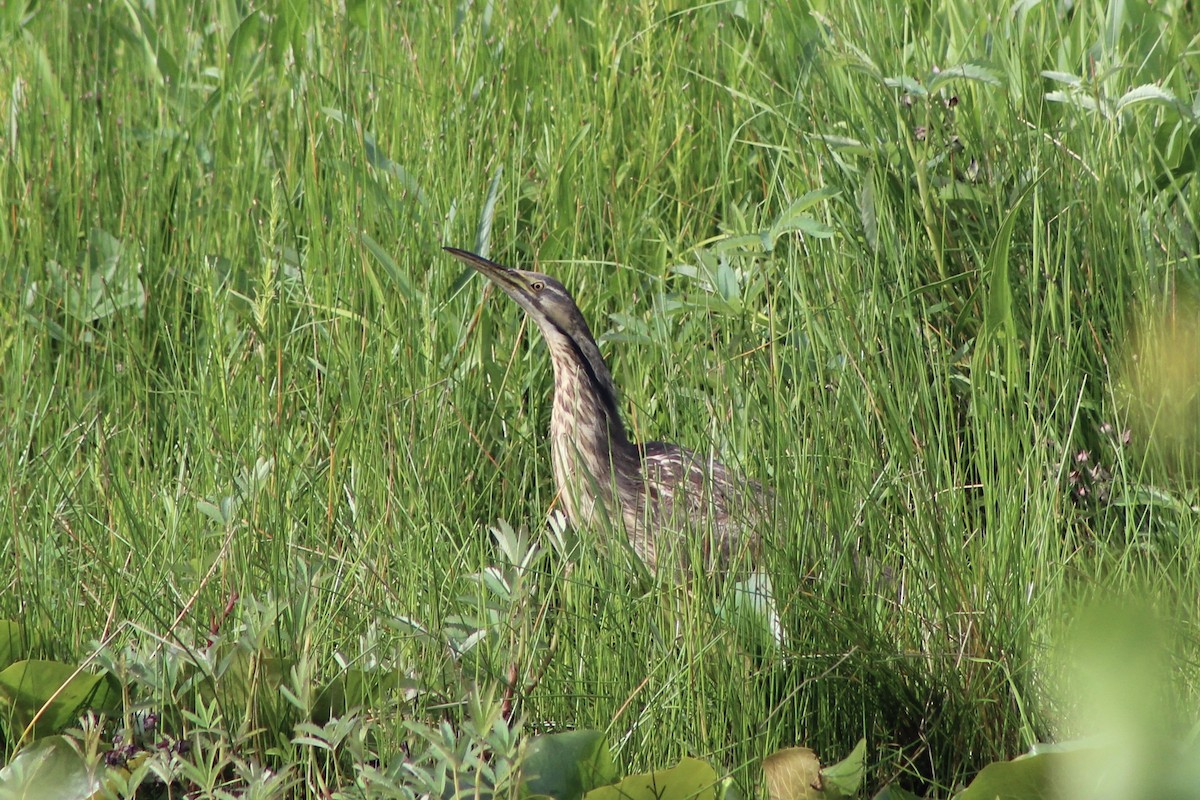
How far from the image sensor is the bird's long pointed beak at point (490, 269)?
3571 mm

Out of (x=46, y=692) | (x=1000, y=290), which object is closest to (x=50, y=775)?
(x=46, y=692)

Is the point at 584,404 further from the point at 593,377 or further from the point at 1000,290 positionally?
the point at 1000,290

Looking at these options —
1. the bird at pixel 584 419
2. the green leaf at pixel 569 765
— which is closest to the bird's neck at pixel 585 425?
the bird at pixel 584 419

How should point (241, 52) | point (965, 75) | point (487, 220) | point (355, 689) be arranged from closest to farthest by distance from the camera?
point (355, 689)
point (965, 75)
point (487, 220)
point (241, 52)

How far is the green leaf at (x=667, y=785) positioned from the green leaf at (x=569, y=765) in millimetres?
58

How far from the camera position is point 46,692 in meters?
2.44

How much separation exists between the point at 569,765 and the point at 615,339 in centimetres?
165

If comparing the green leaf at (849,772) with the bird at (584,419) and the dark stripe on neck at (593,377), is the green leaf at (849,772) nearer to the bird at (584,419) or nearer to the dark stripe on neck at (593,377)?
the bird at (584,419)

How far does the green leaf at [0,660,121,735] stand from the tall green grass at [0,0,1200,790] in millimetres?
126

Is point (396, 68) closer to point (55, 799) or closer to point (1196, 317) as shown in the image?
point (1196, 317)

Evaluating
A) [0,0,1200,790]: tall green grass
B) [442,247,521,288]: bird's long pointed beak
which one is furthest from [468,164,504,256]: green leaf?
[442,247,521,288]: bird's long pointed beak

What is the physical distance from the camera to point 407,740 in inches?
89.2

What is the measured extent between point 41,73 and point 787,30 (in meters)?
2.45

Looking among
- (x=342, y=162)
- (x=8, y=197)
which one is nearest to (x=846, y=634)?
(x=342, y=162)
